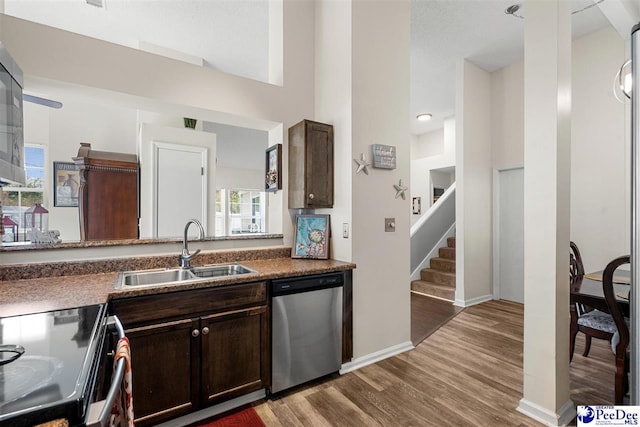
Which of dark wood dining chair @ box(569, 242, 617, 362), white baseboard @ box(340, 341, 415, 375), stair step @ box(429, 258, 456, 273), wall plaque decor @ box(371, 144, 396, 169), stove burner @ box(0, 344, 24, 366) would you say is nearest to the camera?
stove burner @ box(0, 344, 24, 366)

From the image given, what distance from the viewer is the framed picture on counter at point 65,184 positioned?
3605 mm

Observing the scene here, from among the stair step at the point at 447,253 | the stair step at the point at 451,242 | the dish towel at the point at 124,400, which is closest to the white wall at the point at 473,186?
the stair step at the point at 447,253

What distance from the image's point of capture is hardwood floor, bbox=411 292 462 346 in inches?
126

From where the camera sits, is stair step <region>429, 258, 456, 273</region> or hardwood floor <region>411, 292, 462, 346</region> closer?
hardwood floor <region>411, 292, 462, 346</region>

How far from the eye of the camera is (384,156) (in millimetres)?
2617

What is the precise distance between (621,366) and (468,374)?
0.92m

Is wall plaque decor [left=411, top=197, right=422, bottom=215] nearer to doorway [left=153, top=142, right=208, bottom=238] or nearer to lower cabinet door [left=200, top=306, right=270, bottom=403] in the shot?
doorway [left=153, top=142, right=208, bottom=238]

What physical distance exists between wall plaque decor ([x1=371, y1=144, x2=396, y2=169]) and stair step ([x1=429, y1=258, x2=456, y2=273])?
2.88m

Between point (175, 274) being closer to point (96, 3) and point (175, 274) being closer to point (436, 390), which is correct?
point (436, 390)

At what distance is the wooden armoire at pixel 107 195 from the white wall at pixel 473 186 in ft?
13.6

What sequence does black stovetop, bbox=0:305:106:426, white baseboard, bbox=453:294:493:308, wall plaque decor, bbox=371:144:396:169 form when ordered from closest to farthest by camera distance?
black stovetop, bbox=0:305:106:426 → wall plaque decor, bbox=371:144:396:169 → white baseboard, bbox=453:294:493:308

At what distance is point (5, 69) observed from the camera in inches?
47.9

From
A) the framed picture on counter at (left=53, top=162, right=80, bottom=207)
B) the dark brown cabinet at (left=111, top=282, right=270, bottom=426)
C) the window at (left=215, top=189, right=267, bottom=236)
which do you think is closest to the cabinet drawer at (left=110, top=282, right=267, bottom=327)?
the dark brown cabinet at (left=111, top=282, right=270, bottom=426)

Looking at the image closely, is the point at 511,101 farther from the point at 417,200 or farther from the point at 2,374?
the point at 2,374
